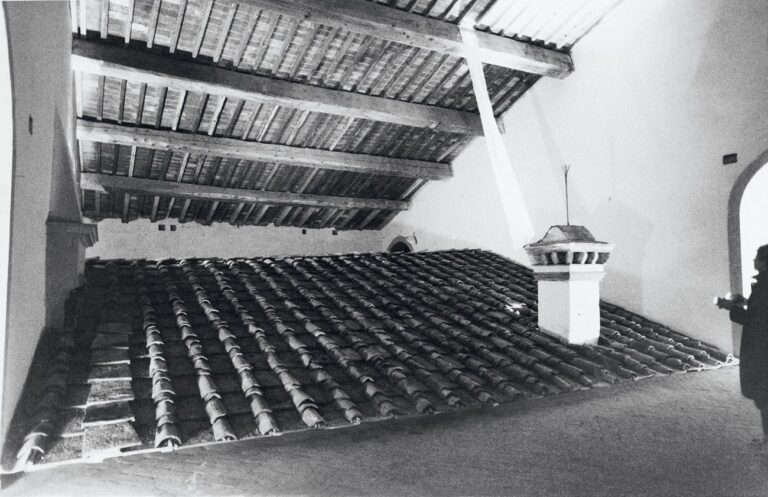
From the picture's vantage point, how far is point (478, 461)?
116 inches

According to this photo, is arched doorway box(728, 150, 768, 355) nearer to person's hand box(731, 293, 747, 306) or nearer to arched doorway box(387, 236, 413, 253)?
person's hand box(731, 293, 747, 306)

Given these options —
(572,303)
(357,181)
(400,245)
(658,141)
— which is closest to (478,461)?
(572,303)

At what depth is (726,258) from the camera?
5.53 meters

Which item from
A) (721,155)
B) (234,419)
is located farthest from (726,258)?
(234,419)

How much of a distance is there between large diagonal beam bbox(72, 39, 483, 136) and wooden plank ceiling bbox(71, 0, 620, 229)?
0.02m

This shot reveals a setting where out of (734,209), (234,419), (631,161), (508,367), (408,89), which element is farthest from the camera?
(408,89)

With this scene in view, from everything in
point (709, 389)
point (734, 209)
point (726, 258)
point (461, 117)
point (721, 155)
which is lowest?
point (709, 389)

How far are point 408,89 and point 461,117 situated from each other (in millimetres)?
1164

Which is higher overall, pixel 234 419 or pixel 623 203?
pixel 623 203

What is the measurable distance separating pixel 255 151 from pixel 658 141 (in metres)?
5.96

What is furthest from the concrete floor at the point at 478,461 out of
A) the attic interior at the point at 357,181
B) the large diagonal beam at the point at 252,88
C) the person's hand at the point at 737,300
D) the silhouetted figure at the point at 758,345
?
the large diagonal beam at the point at 252,88

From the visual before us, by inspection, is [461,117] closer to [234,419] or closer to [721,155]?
[721,155]

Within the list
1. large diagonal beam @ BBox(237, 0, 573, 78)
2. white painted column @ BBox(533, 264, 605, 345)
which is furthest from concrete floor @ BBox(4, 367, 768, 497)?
large diagonal beam @ BBox(237, 0, 573, 78)

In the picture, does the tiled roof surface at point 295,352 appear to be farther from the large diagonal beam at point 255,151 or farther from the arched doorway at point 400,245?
the arched doorway at point 400,245
